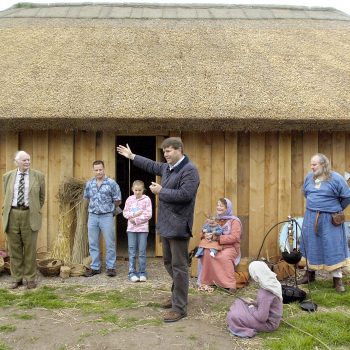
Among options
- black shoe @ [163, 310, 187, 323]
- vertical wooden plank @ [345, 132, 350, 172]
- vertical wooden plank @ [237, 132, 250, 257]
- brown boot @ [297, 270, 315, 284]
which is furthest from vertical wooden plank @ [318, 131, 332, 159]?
black shoe @ [163, 310, 187, 323]

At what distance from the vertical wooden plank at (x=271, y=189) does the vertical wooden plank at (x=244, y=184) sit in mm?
257

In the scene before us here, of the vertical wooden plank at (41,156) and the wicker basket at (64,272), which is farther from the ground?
the vertical wooden plank at (41,156)

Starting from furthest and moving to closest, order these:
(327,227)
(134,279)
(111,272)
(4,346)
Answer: (111,272) → (134,279) → (327,227) → (4,346)

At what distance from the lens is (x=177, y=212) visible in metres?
4.32

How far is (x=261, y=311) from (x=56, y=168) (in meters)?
3.81

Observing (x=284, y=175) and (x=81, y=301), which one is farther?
(x=284, y=175)

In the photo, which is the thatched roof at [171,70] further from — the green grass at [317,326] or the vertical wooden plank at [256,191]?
the green grass at [317,326]

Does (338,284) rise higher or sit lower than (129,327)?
higher

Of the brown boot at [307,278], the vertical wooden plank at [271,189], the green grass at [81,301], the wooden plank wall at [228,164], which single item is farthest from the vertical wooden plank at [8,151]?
the brown boot at [307,278]

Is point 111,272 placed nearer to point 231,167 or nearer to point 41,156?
point 41,156

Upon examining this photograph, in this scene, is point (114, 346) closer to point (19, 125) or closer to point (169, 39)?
point (19, 125)

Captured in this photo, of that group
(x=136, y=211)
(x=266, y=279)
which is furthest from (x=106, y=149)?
(x=266, y=279)

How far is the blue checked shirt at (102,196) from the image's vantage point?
597 cm

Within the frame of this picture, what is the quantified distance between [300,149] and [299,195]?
67cm
